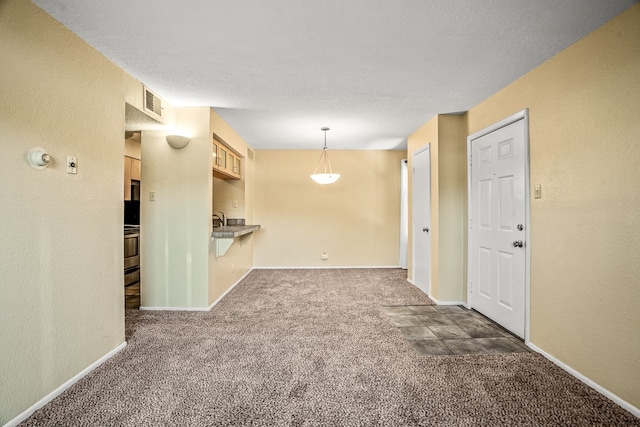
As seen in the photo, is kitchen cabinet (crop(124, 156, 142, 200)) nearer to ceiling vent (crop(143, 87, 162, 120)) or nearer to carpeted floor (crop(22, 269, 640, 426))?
ceiling vent (crop(143, 87, 162, 120))

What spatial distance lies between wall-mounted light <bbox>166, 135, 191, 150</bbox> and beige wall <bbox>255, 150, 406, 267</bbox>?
8.29 feet

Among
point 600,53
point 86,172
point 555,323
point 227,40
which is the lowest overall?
point 555,323

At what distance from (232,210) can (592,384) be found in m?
4.81

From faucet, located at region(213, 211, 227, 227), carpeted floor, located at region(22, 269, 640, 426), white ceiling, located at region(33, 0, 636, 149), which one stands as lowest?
carpeted floor, located at region(22, 269, 640, 426)

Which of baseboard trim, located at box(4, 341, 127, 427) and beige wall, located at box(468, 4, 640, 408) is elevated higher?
beige wall, located at box(468, 4, 640, 408)

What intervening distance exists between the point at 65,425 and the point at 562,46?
3860mm

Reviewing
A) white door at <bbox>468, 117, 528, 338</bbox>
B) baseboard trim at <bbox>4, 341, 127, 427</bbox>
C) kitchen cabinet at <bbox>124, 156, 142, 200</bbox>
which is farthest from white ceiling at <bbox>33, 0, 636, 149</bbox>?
baseboard trim at <bbox>4, 341, 127, 427</bbox>

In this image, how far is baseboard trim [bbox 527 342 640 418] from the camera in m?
1.64

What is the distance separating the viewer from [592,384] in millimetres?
1863

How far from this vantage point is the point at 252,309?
3.35m

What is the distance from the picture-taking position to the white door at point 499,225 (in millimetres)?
2574

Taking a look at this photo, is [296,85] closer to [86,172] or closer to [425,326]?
[86,172]

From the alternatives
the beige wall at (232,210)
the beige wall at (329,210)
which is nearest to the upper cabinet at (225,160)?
the beige wall at (232,210)

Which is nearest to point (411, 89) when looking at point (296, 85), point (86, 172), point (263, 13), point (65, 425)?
point (296, 85)
